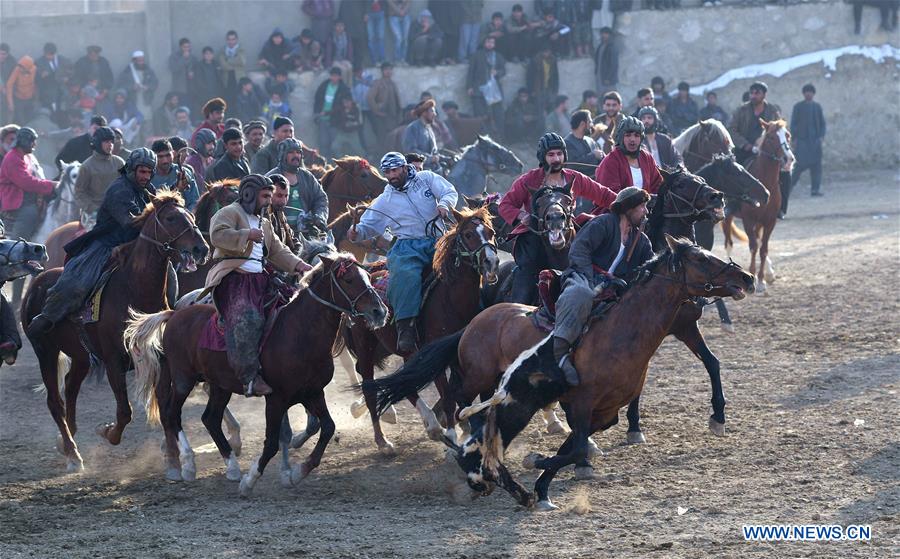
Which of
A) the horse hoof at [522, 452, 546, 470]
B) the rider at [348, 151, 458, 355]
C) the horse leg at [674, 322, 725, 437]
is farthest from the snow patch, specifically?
the horse hoof at [522, 452, 546, 470]

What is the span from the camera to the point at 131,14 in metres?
25.5

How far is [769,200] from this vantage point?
1614 centimetres

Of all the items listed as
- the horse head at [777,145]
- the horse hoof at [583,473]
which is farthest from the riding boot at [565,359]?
the horse head at [777,145]

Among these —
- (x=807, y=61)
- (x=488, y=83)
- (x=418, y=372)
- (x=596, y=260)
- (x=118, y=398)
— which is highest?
(x=807, y=61)

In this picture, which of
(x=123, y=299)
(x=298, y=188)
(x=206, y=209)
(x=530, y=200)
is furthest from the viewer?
(x=298, y=188)

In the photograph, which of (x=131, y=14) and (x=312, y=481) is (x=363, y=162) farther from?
(x=131, y=14)

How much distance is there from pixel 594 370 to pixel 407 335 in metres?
2.18

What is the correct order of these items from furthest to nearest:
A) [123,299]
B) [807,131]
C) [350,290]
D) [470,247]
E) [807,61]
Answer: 1. [807,61]
2. [807,131]
3. [123,299]
4. [470,247]
5. [350,290]

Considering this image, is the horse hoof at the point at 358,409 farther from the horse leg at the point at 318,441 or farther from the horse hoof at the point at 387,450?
the horse leg at the point at 318,441

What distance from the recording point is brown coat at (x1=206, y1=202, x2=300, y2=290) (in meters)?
8.90

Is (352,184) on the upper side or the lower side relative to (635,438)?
upper

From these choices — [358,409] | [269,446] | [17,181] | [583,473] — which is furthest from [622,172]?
[17,181]

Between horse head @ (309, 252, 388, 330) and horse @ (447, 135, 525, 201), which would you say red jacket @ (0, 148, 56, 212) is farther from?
horse head @ (309, 252, 388, 330)

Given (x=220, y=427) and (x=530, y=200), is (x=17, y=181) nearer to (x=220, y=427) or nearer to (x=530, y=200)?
(x=220, y=427)
